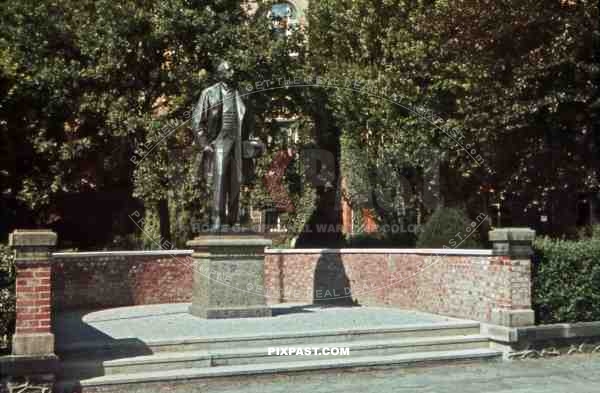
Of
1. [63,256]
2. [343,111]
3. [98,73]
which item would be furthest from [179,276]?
[343,111]

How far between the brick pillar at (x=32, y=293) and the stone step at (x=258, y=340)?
832 millimetres

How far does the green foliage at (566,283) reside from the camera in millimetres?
11875

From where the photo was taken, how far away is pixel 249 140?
14.2 metres

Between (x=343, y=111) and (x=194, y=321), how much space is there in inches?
451

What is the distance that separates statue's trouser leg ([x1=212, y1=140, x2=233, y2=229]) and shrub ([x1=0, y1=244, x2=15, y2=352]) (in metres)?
4.75

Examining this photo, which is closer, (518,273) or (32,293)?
(32,293)

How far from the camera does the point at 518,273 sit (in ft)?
38.1

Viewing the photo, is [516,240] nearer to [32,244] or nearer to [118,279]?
[32,244]

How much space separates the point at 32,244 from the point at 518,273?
6.87 meters

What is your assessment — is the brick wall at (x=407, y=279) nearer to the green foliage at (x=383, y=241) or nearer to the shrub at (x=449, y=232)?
the shrub at (x=449, y=232)

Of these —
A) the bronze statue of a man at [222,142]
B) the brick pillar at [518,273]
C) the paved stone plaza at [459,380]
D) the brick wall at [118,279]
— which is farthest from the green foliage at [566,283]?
Answer: the brick wall at [118,279]

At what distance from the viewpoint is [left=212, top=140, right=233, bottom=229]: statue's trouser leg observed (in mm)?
13695

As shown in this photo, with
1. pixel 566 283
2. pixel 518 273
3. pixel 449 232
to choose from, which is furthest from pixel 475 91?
pixel 518 273

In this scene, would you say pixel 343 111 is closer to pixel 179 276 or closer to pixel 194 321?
pixel 179 276
